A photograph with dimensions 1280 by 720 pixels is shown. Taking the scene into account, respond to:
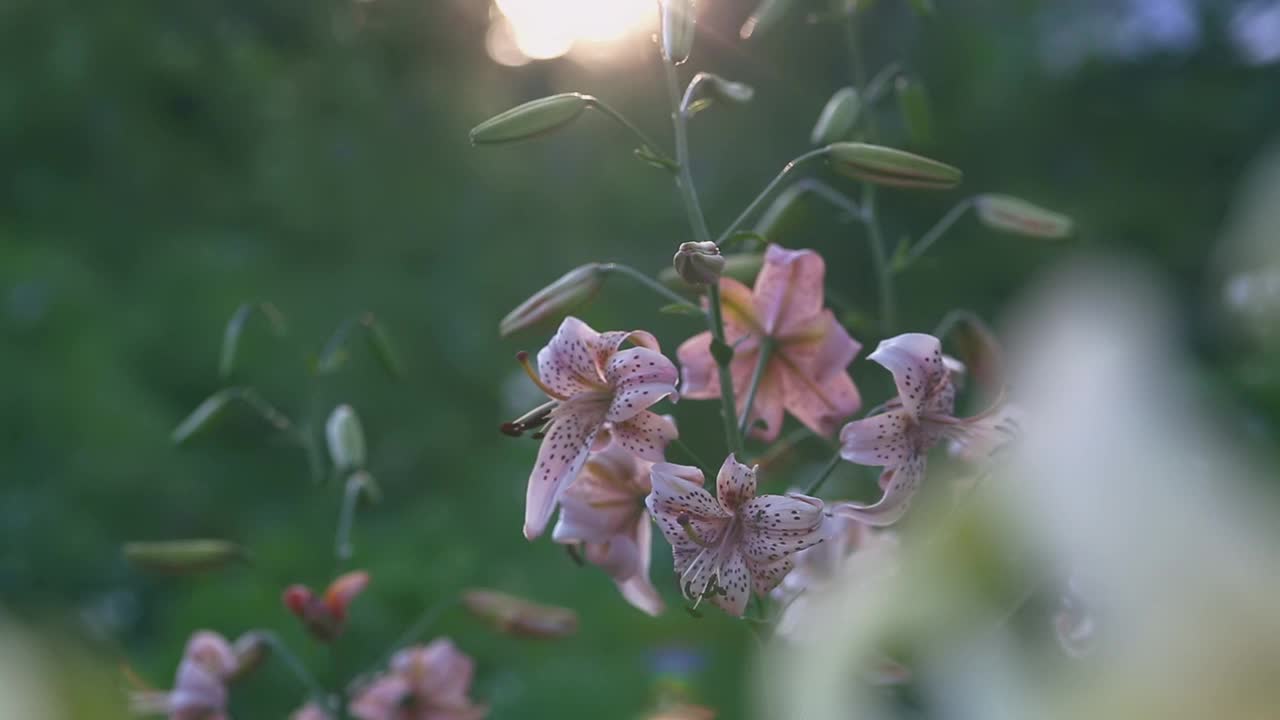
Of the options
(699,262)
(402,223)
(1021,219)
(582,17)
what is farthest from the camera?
(402,223)

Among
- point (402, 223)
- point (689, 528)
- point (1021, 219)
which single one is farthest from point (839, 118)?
point (402, 223)

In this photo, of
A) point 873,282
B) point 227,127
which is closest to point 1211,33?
point 873,282

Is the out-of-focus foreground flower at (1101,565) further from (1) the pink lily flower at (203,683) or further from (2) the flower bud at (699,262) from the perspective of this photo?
(1) the pink lily flower at (203,683)

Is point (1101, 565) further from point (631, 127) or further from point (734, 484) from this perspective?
point (631, 127)

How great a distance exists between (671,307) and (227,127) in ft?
10.5

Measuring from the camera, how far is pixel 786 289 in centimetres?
76

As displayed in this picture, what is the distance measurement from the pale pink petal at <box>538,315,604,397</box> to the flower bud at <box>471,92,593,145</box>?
0.12 m

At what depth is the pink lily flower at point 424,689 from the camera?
0.96 m

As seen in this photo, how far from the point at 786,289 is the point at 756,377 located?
0.07 metres

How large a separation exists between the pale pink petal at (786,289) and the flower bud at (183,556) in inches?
19.5

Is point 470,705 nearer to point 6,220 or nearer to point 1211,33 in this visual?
point 6,220

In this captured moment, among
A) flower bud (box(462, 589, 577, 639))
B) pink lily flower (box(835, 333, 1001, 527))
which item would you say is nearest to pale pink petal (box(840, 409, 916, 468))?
pink lily flower (box(835, 333, 1001, 527))

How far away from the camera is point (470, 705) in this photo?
1.00m

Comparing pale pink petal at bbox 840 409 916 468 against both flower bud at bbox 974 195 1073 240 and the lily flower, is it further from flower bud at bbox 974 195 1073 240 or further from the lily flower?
the lily flower
